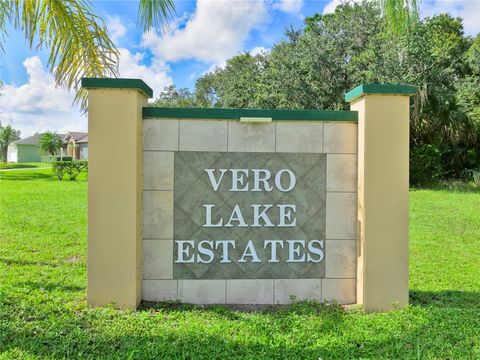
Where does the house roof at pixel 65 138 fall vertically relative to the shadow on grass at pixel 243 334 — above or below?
above

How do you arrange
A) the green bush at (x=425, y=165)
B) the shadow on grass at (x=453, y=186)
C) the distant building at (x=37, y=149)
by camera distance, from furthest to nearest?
the distant building at (x=37, y=149)
the green bush at (x=425, y=165)
the shadow on grass at (x=453, y=186)

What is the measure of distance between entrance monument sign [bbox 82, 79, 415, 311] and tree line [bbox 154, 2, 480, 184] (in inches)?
477

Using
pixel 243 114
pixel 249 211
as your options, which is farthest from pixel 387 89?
pixel 249 211

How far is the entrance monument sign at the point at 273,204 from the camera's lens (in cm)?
399

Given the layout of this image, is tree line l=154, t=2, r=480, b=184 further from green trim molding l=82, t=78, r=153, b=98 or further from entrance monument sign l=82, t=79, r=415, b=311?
green trim molding l=82, t=78, r=153, b=98

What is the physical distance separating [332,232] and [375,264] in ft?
1.69

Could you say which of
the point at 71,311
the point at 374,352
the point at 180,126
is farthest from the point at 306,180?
the point at 71,311

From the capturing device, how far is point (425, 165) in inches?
637

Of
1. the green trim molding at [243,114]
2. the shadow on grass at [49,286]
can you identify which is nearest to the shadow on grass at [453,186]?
the green trim molding at [243,114]

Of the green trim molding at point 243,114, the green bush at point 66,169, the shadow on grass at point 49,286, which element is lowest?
the shadow on grass at point 49,286

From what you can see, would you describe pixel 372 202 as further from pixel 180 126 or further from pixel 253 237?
pixel 180 126

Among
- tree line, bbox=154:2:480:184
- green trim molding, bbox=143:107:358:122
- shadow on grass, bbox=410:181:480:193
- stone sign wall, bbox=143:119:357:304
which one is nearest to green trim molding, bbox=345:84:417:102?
green trim molding, bbox=143:107:358:122

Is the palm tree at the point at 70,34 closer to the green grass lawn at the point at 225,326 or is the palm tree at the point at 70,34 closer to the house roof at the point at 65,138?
the green grass lawn at the point at 225,326

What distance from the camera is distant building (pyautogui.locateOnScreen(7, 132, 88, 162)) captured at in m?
51.1
